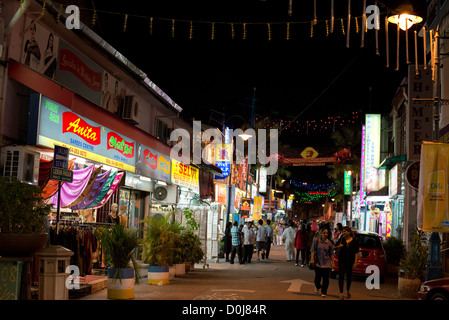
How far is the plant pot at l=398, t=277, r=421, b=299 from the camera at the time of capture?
46.0 feet

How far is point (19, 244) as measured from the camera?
8.02 m

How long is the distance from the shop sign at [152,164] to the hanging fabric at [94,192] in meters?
3.15

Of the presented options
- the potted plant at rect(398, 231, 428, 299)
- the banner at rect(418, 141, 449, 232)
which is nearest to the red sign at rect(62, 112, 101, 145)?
the banner at rect(418, 141, 449, 232)

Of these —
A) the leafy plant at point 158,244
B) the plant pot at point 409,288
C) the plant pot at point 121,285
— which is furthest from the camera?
the leafy plant at point 158,244

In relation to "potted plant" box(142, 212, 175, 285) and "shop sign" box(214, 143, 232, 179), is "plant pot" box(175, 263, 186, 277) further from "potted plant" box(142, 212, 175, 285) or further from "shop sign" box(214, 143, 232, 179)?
"shop sign" box(214, 143, 232, 179)

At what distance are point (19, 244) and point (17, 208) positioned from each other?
22.4 inches

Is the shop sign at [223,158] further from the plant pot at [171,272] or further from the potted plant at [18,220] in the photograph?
the potted plant at [18,220]

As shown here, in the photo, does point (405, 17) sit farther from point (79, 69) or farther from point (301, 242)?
point (301, 242)

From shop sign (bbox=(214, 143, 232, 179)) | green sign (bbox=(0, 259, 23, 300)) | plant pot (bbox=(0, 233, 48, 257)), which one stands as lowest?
green sign (bbox=(0, 259, 23, 300))

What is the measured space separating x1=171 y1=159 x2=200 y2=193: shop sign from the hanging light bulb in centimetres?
1326

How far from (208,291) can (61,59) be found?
23.7 feet

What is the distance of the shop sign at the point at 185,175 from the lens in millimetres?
23458

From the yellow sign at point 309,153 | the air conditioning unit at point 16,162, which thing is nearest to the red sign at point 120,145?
the air conditioning unit at point 16,162

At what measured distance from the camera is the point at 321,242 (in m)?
13.4
